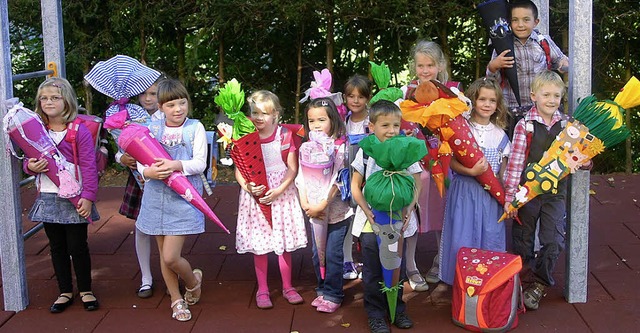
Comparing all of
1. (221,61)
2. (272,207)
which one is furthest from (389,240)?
(221,61)

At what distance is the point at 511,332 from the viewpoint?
4.41 meters

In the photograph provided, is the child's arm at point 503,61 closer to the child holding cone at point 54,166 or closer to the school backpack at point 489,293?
the school backpack at point 489,293

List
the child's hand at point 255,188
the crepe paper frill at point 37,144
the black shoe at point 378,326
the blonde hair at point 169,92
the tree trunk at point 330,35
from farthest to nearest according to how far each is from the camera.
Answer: the tree trunk at point 330,35 < the child's hand at point 255,188 < the blonde hair at point 169,92 < the crepe paper frill at point 37,144 < the black shoe at point 378,326

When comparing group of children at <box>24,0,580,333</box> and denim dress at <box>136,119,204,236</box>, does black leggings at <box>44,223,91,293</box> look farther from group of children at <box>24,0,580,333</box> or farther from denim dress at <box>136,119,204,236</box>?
denim dress at <box>136,119,204,236</box>

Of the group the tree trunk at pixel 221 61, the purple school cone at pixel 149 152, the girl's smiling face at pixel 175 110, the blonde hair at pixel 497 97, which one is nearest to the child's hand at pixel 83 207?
the purple school cone at pixel 149 152

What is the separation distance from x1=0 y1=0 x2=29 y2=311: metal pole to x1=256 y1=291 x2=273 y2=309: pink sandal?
140 centimetres

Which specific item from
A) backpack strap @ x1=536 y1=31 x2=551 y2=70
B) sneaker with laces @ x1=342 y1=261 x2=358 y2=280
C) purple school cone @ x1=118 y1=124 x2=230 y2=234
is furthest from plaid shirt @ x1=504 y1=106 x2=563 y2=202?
purple school cone @ x1=118 y1=124 x2=230 y2=234

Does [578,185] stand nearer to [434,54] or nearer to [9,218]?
[434,54]

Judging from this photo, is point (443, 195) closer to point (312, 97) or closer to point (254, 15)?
point (312, 97)

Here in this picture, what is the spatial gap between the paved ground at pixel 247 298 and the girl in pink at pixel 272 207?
0.89 ft

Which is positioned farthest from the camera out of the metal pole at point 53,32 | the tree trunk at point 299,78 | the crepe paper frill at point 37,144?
the tree trunk at point 299,78

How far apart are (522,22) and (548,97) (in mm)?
772

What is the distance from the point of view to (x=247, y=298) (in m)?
4.99

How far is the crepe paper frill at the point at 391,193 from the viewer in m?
4.13
